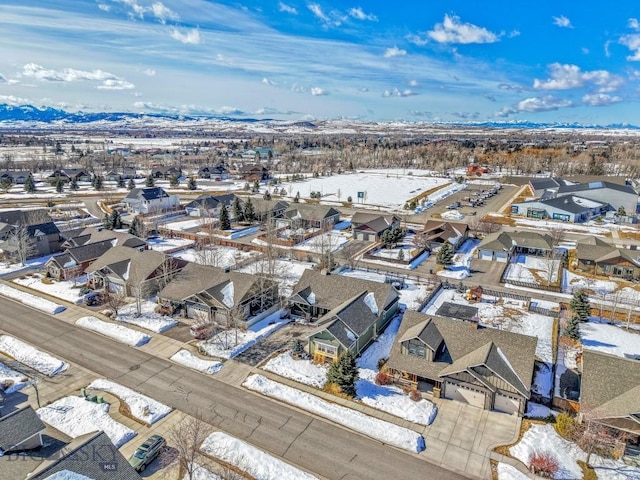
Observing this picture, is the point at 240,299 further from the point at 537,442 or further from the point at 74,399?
the point at 537,442

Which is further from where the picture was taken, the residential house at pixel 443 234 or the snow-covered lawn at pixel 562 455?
the residential house at pixel 443 234

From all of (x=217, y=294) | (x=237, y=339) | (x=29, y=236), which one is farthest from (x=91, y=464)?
(x=29, y=236)

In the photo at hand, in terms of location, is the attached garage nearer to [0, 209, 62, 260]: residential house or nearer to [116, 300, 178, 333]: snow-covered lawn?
[116, 300, 178, 333]: snow-covered lawn

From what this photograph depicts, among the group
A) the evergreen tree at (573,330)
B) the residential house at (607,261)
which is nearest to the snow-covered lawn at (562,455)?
the evergreen tree at (573,330)

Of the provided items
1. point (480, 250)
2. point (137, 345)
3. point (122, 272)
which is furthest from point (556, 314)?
point (122, 272)

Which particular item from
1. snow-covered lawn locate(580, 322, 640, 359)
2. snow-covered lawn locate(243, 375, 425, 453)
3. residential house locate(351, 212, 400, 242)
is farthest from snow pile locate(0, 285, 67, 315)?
snow-covered lawn locate(580, 322, 640, 359)

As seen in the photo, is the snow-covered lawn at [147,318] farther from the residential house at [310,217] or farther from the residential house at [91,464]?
the residential house at [310,217]
